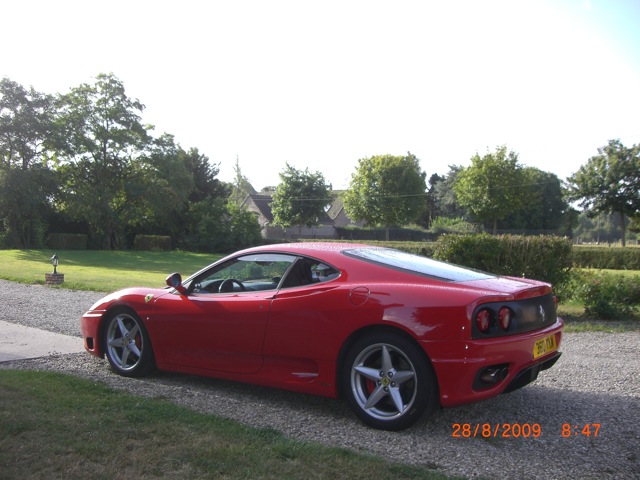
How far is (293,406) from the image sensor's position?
196 inches

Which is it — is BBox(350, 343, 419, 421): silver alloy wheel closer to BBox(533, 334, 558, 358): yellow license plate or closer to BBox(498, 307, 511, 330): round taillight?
BBox(498, 307, 511, 330): round taillight

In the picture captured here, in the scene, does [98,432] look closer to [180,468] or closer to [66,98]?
[180,468]

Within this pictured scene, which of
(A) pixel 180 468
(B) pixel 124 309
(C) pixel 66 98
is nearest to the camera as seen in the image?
(A) pixel 180 468

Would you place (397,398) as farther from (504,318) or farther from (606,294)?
(606,294)

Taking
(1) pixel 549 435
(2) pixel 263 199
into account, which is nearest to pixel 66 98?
(2) pixel 263 199

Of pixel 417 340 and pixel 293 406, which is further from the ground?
pixel 417 340

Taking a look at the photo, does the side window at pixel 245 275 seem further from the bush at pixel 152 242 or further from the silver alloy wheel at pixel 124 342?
the bush at pixel 152 242

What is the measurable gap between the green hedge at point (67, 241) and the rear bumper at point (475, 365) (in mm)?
44143

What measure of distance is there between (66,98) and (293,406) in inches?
1738

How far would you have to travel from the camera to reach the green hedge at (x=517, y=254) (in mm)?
10688

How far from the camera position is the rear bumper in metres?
4.00

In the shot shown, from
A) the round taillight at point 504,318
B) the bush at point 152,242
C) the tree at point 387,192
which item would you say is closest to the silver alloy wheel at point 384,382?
the round taillight at point 504,318

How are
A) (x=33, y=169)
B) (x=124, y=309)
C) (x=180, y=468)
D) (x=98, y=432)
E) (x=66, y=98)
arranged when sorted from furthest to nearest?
(x=66, y=98)
(x=33, y=169)
(x=124, y=309)
(x=98, y=432)
(x=180, y=468)

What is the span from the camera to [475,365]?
3.98 metres
